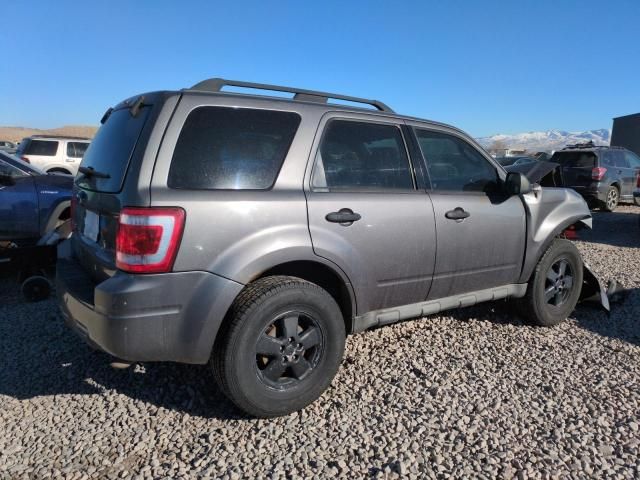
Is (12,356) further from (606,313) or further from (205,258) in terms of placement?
(606,313)

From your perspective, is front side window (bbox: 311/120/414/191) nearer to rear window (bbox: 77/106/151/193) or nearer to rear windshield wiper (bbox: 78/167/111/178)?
rear window (bbox: 77/106/151/193)

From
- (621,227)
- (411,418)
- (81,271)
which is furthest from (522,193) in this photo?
(621,227)

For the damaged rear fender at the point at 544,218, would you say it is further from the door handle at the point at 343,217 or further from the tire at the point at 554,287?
the door handle at the point at 343,217

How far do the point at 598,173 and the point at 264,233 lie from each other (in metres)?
11.7

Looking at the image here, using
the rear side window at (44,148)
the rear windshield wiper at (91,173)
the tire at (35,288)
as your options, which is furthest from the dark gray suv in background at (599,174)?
the rear side window at (44,148)

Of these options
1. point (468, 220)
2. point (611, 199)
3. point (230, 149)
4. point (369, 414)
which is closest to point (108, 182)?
point (230, 149)

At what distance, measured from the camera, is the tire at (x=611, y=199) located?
39.9ft

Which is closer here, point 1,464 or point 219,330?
point 1,464

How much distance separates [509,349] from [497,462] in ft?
4.90

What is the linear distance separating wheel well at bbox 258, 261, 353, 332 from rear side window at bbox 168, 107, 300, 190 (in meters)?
0.50

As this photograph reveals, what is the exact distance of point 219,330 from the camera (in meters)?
2.66

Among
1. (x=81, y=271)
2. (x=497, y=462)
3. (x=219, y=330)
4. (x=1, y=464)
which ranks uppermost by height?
(x=81, y=271)

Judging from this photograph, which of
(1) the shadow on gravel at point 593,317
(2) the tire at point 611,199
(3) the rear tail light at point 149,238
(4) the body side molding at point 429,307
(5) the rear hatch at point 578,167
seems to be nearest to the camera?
(3) the rear tail light at point 149,238

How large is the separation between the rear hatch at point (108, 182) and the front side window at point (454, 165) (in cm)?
193
